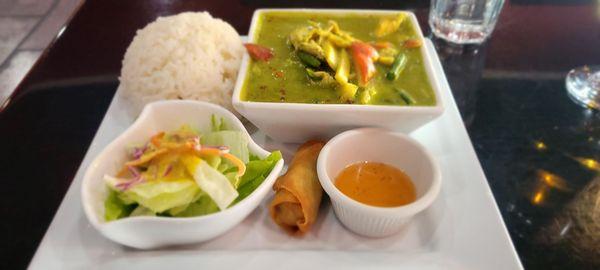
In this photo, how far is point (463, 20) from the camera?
2.42 metres

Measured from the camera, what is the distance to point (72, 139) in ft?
5.98

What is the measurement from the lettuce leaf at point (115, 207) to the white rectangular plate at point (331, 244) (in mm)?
132

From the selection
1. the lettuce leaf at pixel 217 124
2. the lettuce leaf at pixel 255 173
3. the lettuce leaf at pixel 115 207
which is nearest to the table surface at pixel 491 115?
the lettuce leaf at pixel 115 207

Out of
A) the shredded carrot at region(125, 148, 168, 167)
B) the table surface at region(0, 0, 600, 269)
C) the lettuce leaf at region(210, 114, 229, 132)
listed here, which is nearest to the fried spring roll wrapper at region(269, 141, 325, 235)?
the lettuce leaf at region(210, 114, 229, 132)

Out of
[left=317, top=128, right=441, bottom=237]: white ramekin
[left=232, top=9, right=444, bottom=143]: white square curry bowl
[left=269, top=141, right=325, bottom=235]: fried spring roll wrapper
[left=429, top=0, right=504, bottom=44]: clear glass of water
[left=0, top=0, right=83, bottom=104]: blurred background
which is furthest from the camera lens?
[left=0, top=0, right=83, bottom=104]: blurred background

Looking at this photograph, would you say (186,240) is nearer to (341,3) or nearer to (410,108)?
(410,108)

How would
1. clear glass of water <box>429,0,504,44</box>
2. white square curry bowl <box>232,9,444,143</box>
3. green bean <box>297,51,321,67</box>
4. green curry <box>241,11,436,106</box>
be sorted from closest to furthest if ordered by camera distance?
white square curry bowl <box>232,9,444,143</box> → green curry <box>241,11,436,106</box> → green bean <box>297,51,321,67</box> → clear glass of water <box>429,0,504,44</box>

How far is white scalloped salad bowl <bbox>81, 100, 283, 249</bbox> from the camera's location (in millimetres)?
1222

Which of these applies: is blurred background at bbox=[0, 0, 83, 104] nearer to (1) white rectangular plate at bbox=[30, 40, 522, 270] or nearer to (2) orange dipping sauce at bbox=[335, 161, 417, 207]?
(1) white rectangular plate at bbox=[30, 40, 522, 270]

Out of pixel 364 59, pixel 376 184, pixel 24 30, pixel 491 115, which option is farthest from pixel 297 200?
pixel 24 30

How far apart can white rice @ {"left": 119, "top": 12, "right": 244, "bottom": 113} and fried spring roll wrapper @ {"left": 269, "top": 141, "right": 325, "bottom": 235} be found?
1.75 ft

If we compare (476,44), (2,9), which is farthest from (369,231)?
A: (2,9)

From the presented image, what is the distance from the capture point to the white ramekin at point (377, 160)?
1312 millimetres

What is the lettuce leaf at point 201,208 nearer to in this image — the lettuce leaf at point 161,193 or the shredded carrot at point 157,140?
the lettuce leaf at point 161,193
